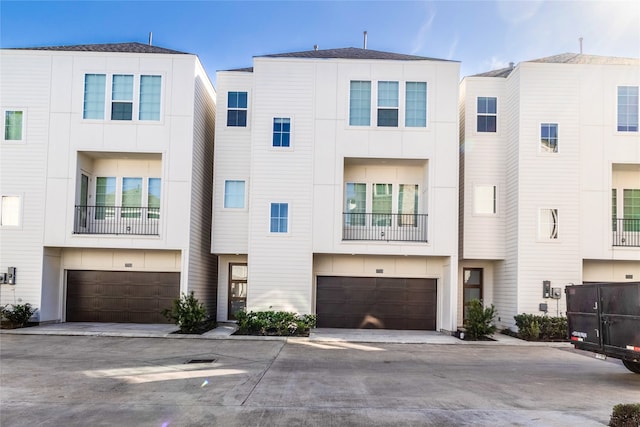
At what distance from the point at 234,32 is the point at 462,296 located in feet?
41.7

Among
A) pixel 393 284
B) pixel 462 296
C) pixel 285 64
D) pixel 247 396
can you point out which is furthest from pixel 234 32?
pixel 247 396

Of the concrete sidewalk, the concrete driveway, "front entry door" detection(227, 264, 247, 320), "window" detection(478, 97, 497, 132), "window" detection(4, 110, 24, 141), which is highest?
"window" detection(478, 97, 497, 132)

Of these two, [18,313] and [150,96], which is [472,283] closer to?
[150,96]

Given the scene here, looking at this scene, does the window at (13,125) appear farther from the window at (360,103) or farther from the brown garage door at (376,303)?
the brown garage door at (376,303)

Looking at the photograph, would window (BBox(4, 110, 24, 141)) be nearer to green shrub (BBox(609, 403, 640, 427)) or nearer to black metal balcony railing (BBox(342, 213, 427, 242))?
black metal balcony railing (BBox(342, 213, 427, 242))

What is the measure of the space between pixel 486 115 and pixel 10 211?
55.0 ft

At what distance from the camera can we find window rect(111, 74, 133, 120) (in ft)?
60.1

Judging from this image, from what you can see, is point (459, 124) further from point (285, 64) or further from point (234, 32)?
point (234, 32)

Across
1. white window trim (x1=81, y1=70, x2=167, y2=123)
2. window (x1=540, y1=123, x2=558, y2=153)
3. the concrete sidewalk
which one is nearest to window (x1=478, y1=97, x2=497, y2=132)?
window (x1=540, y1=123, x2=558, y2=153)

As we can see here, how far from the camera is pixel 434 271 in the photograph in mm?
19703

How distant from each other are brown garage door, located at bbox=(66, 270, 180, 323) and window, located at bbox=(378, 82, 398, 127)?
30.5 feet

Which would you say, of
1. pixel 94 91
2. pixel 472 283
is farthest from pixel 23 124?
pixel 472 283

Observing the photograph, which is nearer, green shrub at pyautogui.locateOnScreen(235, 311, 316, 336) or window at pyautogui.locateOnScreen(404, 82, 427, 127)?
green shrub at pyautogui.locateOnScreen(235, 311, 316, 336)

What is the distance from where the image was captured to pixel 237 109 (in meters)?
19.5
